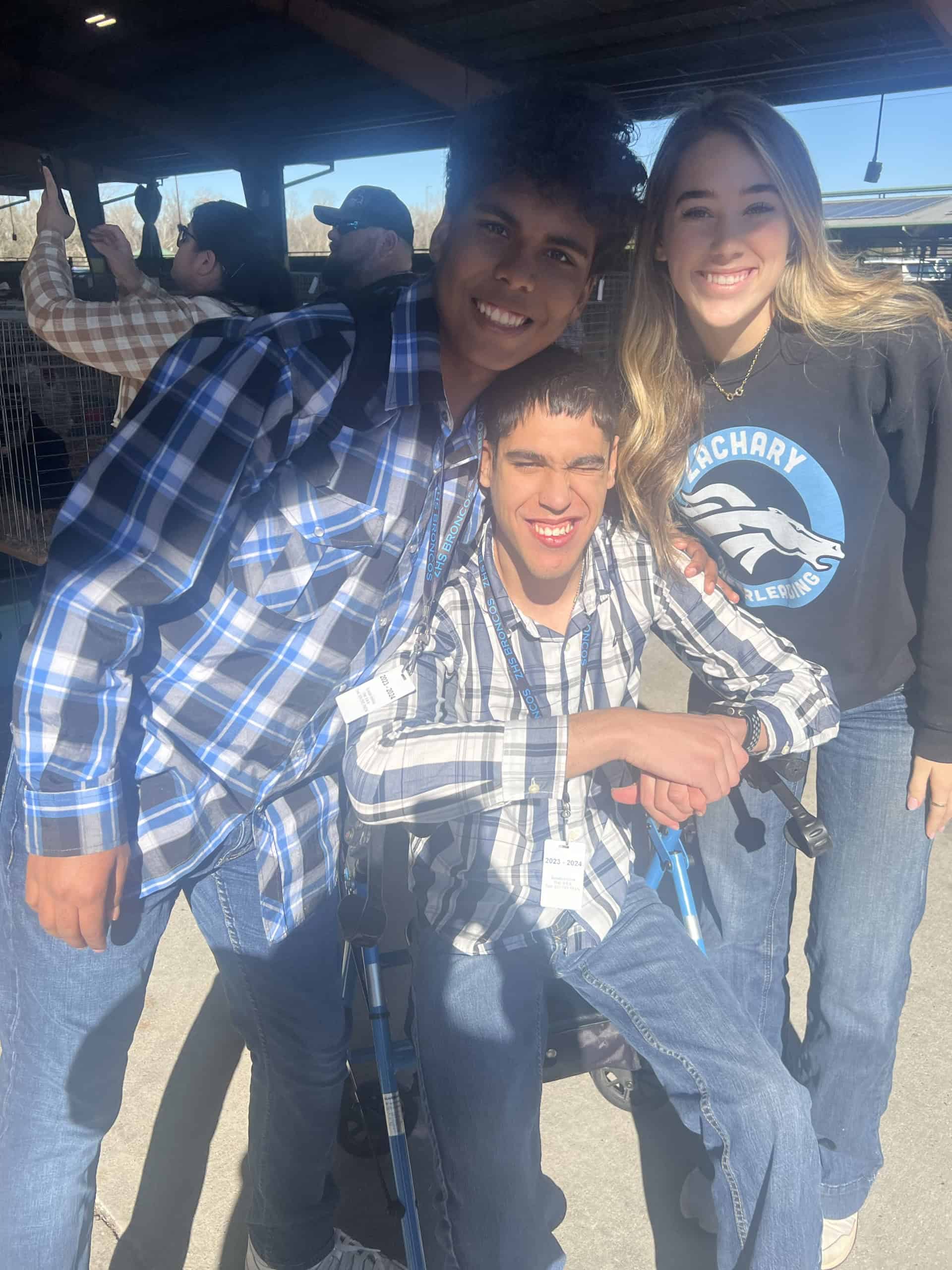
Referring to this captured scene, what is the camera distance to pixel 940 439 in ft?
5.38

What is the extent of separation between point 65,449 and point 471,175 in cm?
392

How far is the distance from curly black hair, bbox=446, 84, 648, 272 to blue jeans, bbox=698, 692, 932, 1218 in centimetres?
112

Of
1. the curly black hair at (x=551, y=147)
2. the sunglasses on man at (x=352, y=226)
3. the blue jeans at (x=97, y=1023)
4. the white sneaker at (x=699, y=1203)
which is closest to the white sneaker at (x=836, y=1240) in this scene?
the white sneaker at (x=699, y=1203)

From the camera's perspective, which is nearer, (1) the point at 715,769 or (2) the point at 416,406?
(2) the point at 416,406

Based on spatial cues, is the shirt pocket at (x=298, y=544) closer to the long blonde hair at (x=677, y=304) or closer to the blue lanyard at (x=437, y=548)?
the blue lanyard at (x=437, y=548)

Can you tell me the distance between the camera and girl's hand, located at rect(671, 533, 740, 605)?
1894 mm

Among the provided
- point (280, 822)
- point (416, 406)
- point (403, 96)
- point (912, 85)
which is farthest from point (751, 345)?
point (403, 96)

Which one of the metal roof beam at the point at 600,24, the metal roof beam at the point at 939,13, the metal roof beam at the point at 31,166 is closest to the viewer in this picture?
the metal roof beam at the point at 939,13

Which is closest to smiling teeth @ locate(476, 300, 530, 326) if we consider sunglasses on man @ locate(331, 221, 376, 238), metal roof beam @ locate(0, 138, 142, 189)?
sunglasses on man @ locate(331, 221, 376, 238)

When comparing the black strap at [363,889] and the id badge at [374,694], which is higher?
the id badge at [374,694]

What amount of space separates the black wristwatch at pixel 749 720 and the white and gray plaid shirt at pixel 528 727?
17 mm

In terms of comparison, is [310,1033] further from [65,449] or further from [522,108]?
[65,449]

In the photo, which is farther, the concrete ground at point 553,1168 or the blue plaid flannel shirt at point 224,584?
the concrete ground at point 553,1168

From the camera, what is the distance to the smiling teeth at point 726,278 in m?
1.69
